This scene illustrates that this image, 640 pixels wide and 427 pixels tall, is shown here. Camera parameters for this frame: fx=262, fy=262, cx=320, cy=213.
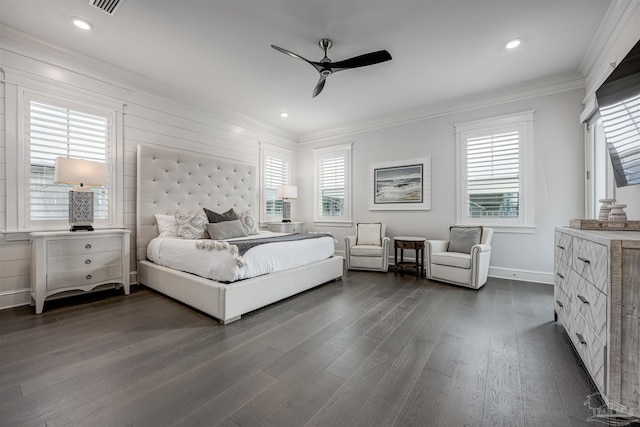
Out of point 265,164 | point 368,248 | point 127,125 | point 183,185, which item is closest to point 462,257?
point 368,248

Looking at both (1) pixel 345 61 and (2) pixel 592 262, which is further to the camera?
(1) pixel 345 61

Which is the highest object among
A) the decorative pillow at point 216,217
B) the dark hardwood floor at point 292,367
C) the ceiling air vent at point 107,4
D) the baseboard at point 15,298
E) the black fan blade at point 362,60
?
the ceiling air vent at point 107,4

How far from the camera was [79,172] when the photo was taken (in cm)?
276

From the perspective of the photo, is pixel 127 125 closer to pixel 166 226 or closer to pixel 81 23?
pixel 81 23

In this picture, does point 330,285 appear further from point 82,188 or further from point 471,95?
point 471,95

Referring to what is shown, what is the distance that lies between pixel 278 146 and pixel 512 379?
17.2 feet

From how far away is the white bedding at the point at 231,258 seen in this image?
246cm

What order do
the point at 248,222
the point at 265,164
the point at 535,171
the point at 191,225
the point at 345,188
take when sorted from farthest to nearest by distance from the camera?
the point at 345,188 < the point at 265,164 < the point at 248,222 < the point at 535,171 < the point at 191,225

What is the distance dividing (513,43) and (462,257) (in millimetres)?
2534

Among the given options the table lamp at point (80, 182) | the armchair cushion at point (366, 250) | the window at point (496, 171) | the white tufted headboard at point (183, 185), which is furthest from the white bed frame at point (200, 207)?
the window at point (496, 171)

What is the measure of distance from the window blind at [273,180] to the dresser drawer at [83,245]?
274 cm

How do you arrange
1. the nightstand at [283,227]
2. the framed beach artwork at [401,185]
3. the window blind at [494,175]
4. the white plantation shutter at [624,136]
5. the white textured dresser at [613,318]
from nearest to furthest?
the white textured dresser at [613,318] < the white plantation shutter at [624,136] < the window blind at [494,175] < the framed beach artwork at [401,185] < the nightstand at [283,227]

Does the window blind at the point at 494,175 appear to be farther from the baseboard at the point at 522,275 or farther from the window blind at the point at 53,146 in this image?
the window blind at the point at 53,146

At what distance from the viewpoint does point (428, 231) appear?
182 inches
